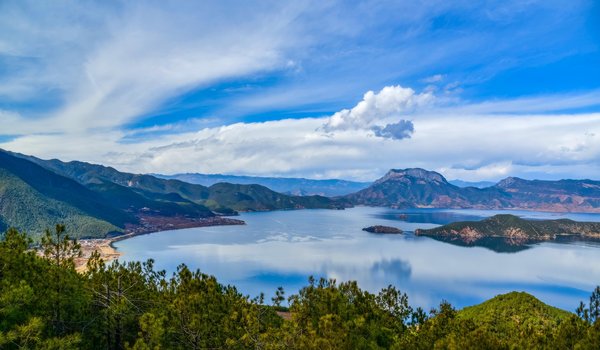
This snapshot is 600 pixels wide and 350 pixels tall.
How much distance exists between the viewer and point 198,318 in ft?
69.9

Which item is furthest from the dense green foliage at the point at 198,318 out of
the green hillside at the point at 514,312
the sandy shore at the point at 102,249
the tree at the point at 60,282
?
the sandy shore at the point at 102,249

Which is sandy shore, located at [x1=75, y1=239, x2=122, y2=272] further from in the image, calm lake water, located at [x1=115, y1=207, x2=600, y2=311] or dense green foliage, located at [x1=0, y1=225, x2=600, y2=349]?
dense green foliage, located at [x1=0, y1=225, x2=600, y2=349]

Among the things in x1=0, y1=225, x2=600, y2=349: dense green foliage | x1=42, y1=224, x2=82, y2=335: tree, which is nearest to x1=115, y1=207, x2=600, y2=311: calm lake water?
x1=0, y1=225, x2=600, y2=349: dense green foliage

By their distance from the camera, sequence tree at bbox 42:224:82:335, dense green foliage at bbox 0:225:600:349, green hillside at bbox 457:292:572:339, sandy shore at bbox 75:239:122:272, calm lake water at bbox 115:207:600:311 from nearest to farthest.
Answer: dense green foliage at bbox 0:225:600:349
tree at bbox 42:224:82:335
green hillside at bbox 457:292:572:339
calm lake water at bbox 115:207:600:311
sandy shore at bbox 75:239:122:272

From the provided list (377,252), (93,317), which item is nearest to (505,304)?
(93,317)

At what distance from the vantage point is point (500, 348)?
17297 mm

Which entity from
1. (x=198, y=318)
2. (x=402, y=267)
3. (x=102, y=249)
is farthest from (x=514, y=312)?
(x=102, y=249)

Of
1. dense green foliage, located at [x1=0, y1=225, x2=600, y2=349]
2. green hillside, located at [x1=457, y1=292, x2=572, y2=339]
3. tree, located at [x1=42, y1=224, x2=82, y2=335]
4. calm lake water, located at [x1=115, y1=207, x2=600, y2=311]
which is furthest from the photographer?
calm lake water, located at [x1=115, y1=207, x2=600, y2=311]

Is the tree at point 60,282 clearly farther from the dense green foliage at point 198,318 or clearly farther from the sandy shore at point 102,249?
the sandy shore at point 102,249

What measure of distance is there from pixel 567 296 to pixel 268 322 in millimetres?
123839

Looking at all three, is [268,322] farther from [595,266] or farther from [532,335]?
[595,266]

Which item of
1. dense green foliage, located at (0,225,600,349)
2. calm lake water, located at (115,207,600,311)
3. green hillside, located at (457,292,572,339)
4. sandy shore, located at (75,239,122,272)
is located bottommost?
calm lake water, located at (115,207,600,311)

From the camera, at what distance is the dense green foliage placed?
18.0 meters

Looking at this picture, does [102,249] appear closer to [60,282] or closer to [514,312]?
[514,312]
